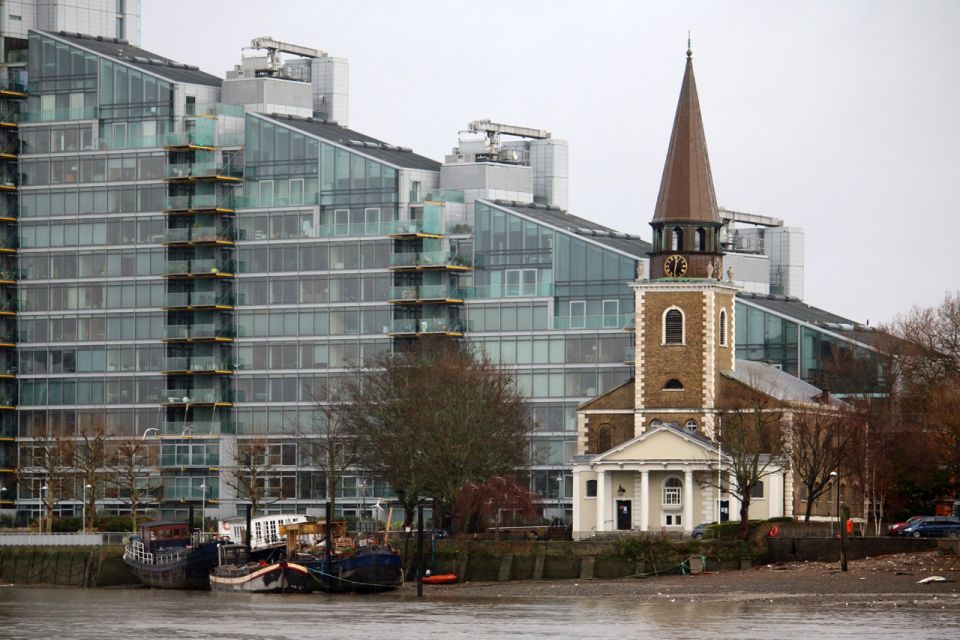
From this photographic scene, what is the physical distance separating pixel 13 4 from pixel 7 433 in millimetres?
32323

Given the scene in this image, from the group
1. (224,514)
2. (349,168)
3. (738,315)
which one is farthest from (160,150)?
Answer: (738,315)

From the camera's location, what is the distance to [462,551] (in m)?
140

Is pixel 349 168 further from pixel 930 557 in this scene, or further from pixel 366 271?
pixel 930 557

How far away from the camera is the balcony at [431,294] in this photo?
577ft

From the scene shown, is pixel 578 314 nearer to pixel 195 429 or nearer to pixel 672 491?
pixel 672 491

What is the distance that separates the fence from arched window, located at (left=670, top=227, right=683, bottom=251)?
127 feet

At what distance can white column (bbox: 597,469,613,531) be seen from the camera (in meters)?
149

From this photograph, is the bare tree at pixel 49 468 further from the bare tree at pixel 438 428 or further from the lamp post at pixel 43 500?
the bare tree at pixel 438 428

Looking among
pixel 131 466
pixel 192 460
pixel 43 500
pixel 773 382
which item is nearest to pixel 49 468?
pixel 43 500

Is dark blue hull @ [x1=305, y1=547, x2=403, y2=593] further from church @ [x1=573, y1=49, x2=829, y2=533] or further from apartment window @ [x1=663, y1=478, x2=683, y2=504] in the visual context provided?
apartment window @ [x1=663, y1=478, x2=683, y2=504]

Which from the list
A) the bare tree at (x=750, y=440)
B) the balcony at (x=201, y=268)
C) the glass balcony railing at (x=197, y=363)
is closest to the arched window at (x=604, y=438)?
the bare tree at (x=750, y=440)

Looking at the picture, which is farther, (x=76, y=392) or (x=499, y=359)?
(x=76, y=392)

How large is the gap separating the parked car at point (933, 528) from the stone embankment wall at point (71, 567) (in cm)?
4703

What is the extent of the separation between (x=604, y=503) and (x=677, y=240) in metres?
16.9
